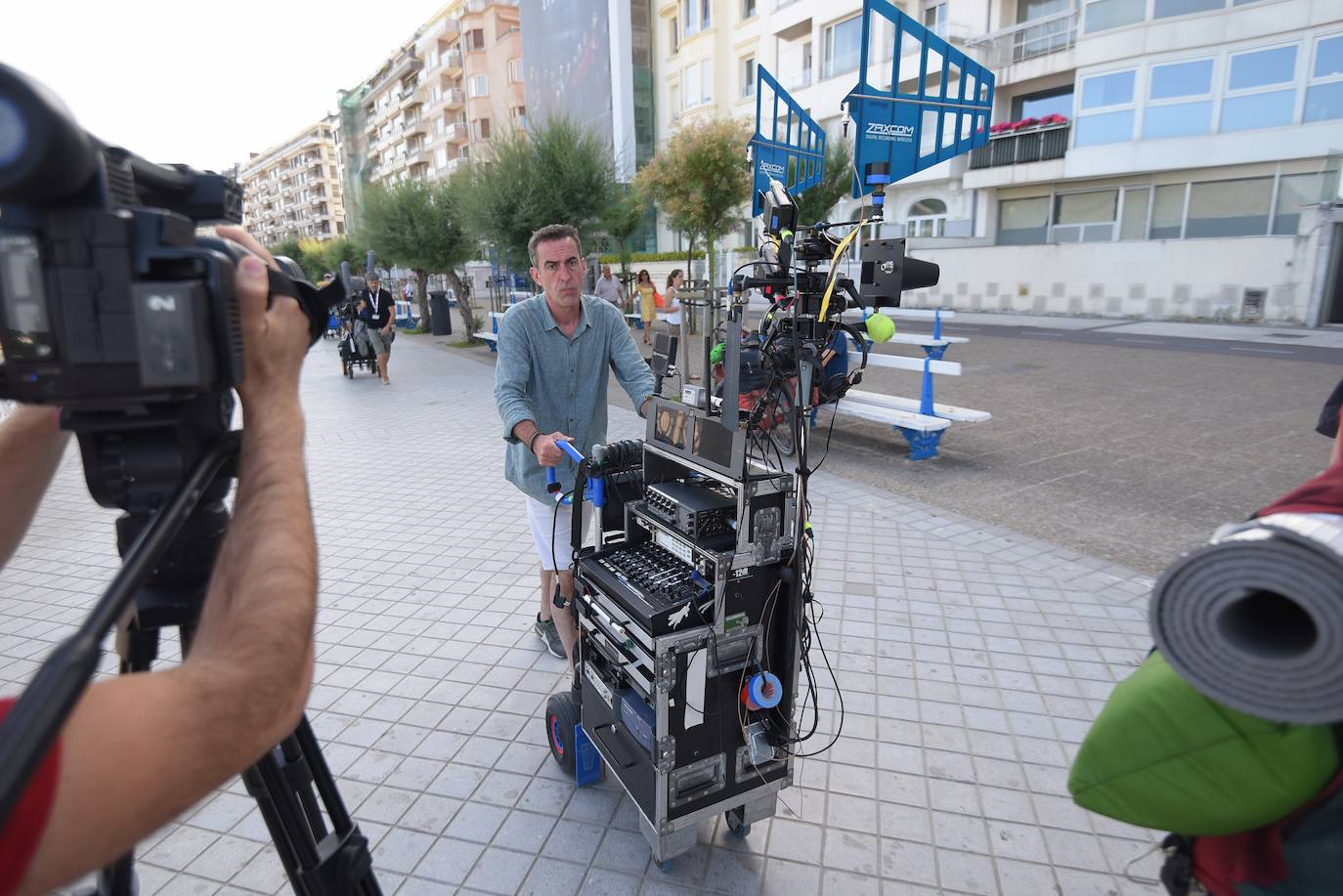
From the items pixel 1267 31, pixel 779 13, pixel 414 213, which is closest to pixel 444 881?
pixel 414 213

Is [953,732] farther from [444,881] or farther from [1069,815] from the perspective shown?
[444,881]

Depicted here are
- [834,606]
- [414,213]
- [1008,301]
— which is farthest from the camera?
[1008,301]

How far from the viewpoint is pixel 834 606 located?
416 cm

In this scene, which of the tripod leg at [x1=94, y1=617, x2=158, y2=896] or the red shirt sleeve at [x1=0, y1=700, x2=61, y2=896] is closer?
the red shirt sleeve at [x1=0, y1=700, x2=61, y2=896]

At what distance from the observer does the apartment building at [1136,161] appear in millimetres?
16969

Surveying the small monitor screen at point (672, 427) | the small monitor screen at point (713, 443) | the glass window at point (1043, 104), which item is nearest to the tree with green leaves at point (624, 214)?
the glass window at point (1043, 104)

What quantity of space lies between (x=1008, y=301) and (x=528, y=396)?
2311cm

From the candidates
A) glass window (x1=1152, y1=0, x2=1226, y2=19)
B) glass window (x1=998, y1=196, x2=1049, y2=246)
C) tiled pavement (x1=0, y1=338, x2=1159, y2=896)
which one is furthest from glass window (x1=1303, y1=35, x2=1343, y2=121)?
tiled pavement (x1=0, y1=338, x2=1159, y2=896)

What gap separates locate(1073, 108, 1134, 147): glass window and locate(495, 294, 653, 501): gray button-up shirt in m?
22.2

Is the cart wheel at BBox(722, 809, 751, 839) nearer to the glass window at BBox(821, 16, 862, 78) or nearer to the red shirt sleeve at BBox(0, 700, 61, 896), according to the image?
the red shirt sleeve at BBox(0, 700, 61, 896)

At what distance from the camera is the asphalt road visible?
5391 millimetres

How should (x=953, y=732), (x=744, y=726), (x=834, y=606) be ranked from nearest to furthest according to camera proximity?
(x=744, y=726) → (x=953, y=732) → (x=834, y=606)

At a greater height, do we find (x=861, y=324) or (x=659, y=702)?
(x=861, y=324)

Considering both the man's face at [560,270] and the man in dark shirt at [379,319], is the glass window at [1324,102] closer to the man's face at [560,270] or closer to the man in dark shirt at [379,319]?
the man in dark shirt at [379,319]
